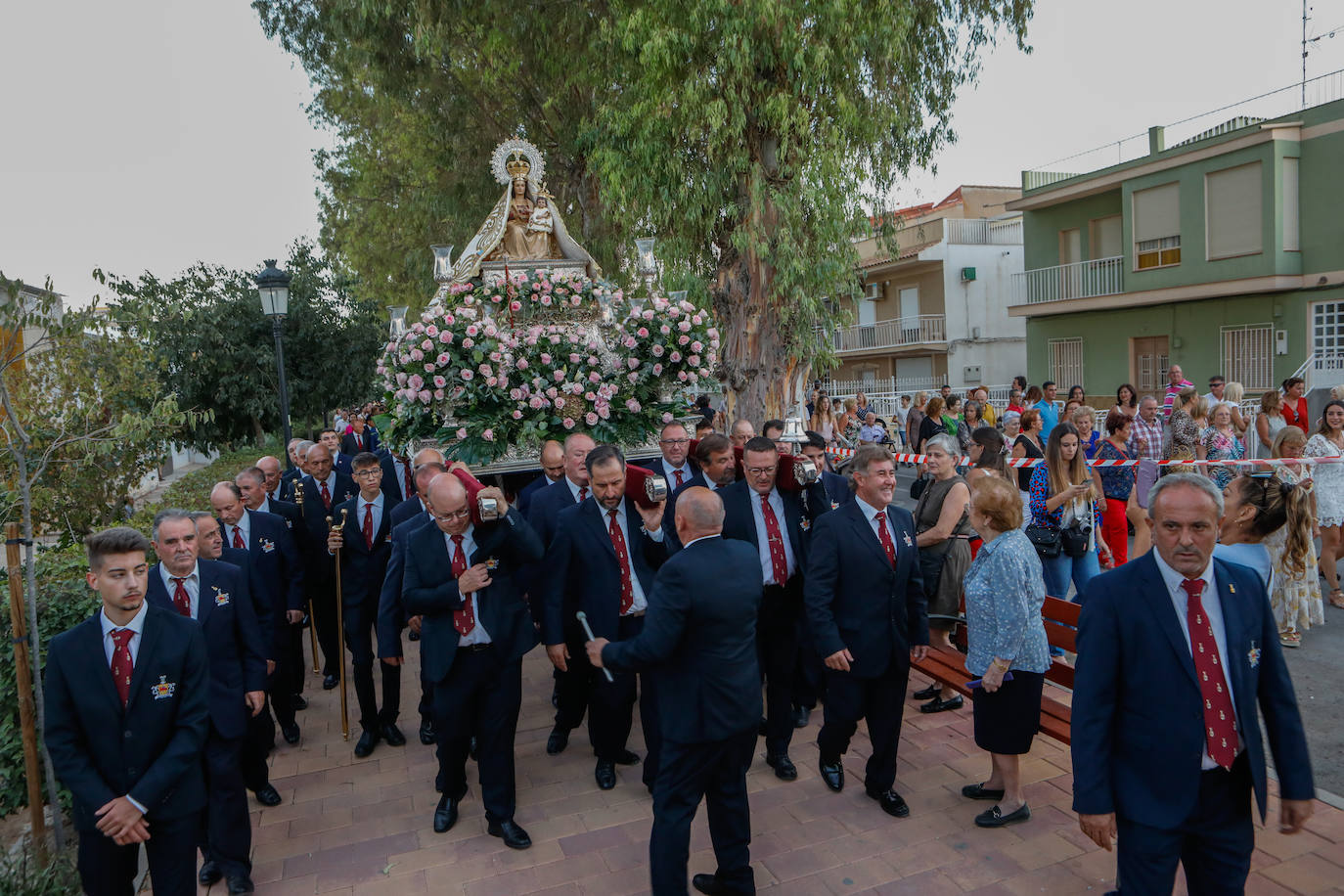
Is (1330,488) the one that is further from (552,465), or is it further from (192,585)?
(192,585)

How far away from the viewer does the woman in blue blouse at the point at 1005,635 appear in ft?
14.1

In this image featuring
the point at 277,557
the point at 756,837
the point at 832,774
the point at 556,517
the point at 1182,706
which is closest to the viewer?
the point at 1182,706

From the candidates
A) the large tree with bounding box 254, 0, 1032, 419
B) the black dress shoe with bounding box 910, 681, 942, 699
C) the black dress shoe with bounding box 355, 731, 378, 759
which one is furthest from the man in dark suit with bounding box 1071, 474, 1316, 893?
the large tree with bounding box 254, 0, 1032, 419

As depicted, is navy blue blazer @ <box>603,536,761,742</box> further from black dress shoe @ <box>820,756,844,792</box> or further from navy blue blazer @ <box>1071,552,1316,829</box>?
black dress shoe @ <box>820,756,844,792</box>

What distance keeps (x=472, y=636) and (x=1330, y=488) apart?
25.7ft

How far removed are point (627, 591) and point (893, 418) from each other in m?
18.3

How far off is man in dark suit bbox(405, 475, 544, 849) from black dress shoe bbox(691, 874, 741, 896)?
0.97 m

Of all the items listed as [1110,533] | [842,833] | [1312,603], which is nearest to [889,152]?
[1110,533]

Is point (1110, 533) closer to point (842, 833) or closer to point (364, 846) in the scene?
point (842, 833)

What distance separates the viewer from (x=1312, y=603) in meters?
7.25

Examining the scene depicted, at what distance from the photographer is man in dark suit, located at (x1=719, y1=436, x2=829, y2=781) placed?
17.3 feet

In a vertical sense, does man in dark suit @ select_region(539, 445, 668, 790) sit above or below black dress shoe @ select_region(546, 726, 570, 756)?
above

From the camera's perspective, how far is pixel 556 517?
18.7ft

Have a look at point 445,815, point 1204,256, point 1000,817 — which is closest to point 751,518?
point 1000,817
